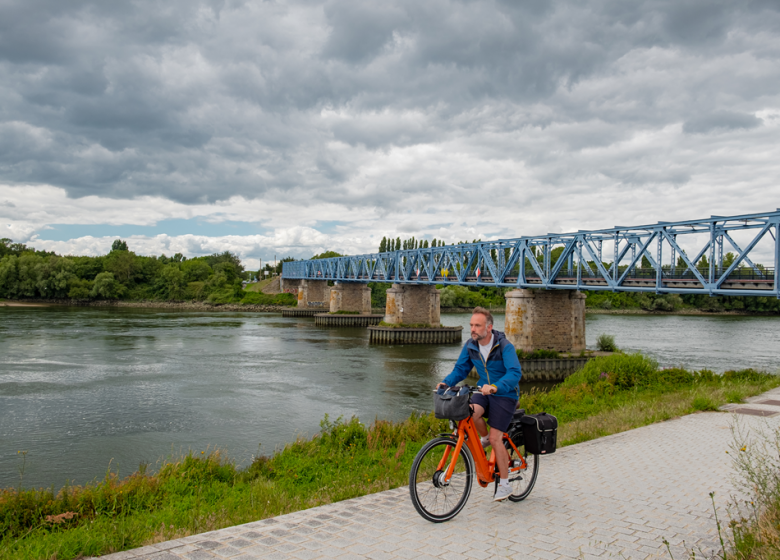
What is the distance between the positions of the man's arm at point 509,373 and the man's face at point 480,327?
0.82 ft

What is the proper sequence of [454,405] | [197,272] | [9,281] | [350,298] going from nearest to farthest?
[454,405], [350,298], [9,281], [197,272]

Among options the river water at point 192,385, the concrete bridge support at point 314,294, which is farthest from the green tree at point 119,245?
the river water at point 192,385

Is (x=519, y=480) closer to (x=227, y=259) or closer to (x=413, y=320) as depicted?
(x=413, y=320)

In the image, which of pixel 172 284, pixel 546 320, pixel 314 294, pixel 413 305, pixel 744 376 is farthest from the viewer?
pixel 172 284

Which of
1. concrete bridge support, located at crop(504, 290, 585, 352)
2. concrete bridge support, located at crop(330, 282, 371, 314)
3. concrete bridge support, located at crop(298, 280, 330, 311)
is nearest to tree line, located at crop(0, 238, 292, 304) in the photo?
concrete bridge support, located at crop(298, 280, 330, 311)

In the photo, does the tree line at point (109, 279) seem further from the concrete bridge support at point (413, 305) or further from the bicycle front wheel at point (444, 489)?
the bicycle front wheel at point (444, 489)

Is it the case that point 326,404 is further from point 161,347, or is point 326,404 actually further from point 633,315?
point 633,315

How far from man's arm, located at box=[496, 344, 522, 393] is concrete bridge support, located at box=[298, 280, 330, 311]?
8985cm

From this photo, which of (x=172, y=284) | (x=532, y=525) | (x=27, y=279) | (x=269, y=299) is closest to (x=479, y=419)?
(x=532, y=525)

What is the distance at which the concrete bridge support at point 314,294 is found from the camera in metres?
95.2

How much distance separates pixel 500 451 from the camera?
5316 millimetres

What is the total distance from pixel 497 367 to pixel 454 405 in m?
0.67

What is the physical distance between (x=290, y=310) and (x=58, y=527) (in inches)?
3254

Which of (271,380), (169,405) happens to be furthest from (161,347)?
(169,405)
